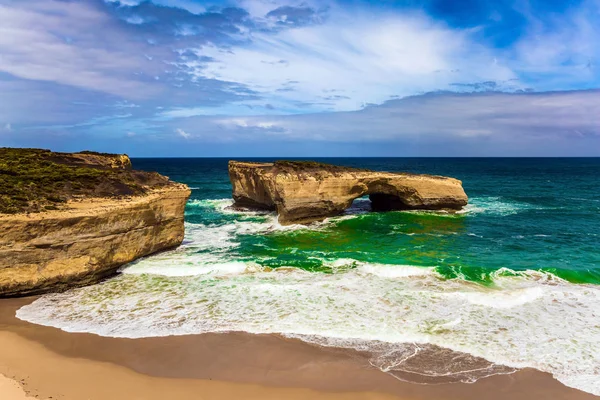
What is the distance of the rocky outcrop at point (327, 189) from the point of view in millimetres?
23953

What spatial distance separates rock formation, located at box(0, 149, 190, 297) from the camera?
12133 millimetres

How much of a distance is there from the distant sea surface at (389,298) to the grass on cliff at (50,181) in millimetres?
3265

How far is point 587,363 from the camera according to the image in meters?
9.09

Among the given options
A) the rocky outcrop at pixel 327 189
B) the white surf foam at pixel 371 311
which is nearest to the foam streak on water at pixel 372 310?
the white surf foam at pixel 371 311

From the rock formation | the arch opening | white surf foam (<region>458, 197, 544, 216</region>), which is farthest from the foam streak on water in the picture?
white surf foam (<region>458, 197, 544, 216</region>)

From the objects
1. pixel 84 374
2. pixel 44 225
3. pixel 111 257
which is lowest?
pixel 84 374

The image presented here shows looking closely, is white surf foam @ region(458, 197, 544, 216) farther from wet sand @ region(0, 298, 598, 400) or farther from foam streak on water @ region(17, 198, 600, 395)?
wet sand @ region(0, 298, 598, 400)

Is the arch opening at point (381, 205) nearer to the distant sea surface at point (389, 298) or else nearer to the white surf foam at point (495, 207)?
the white surf foam at point (495, 207)

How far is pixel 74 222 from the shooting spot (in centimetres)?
1292

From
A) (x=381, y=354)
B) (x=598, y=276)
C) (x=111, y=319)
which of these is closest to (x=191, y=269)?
(x=111, y=319)

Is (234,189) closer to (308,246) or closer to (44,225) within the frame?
(308,246)

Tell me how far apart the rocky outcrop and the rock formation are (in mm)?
7501

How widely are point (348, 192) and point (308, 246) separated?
7.36 metres

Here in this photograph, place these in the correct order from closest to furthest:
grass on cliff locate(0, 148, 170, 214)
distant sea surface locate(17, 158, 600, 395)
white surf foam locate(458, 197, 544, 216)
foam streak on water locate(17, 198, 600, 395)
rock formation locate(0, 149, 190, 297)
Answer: foam streak on water locate(17, 198, 600, 395)
distant sea surface locate(17, 158, 600, 395)
rock formation locate(0, 149, 190, 297)
grass on cliff locate(0, 148, 170, 214)
white surf foam locate(458, 197, 544, 216)
